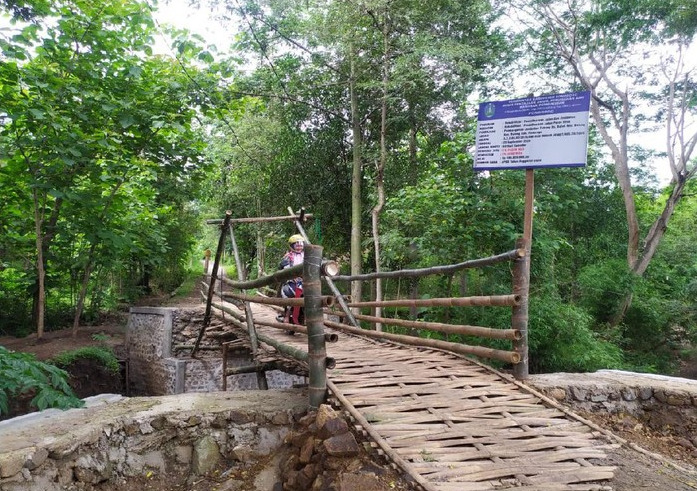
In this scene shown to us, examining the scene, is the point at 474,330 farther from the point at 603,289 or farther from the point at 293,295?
the point at 603,289

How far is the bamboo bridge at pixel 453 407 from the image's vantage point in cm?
218

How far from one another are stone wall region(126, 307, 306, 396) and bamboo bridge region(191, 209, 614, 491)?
466 centimetres

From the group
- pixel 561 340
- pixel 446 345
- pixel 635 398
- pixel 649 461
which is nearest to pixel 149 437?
pixel 446 345

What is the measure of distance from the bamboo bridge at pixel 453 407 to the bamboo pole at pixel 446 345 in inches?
0.4

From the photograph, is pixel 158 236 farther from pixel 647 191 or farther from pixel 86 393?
pixel 647 191

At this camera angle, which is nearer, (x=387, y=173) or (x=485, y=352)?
(x=485, y=352)

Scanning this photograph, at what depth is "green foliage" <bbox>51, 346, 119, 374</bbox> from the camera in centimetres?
655

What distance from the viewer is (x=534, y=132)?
11.2ft

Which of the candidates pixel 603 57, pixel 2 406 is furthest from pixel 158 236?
pixel 603 57

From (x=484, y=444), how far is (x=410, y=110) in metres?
7.60

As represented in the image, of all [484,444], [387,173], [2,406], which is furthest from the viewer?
[387,173]

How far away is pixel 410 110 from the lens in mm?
9055

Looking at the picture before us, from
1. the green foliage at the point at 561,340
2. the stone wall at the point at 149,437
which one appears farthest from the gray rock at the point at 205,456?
the green foliage at the point at 561,340

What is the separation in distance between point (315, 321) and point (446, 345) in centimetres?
153
